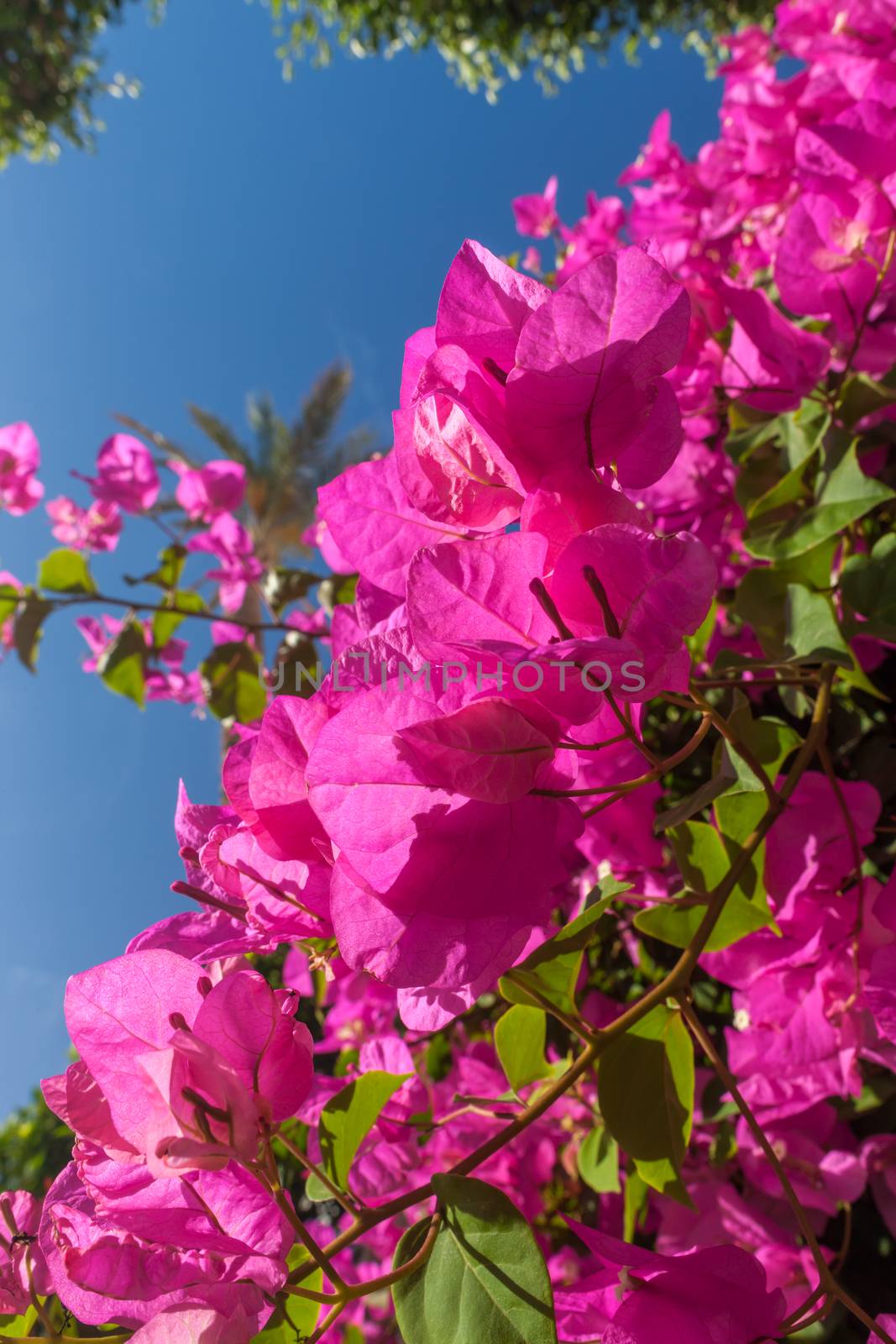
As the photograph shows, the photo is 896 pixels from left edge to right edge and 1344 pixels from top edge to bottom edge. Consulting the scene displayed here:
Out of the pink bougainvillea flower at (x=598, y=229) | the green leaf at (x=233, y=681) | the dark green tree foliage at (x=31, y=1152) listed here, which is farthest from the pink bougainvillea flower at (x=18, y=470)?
the dark green tree foliage at (x=31, y=1152)

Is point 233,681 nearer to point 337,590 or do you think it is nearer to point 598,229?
point 337,590

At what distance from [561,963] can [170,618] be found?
104 centimetres

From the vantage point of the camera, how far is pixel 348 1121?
441mm

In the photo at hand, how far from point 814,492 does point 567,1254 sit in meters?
1.03

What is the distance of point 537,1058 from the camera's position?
52 cm

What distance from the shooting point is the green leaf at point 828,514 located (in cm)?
62

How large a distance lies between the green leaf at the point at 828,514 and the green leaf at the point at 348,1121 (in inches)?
17.5

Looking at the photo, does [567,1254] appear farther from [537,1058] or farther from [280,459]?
[280,459]

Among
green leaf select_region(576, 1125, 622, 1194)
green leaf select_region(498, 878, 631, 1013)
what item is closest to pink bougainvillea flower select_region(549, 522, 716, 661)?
green leaf select_region(498, 878, 631, 1013)

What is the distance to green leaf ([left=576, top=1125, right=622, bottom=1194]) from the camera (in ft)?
2.57

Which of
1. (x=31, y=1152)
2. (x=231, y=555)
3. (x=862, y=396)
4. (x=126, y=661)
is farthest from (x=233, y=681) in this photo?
(x=31, y=1152)

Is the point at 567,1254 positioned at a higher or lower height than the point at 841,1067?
lower

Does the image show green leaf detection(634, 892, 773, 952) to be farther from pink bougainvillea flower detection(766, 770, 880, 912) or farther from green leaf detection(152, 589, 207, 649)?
green leaf detection(152, 589, 207, 649)

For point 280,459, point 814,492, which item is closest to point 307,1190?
point 814,492
